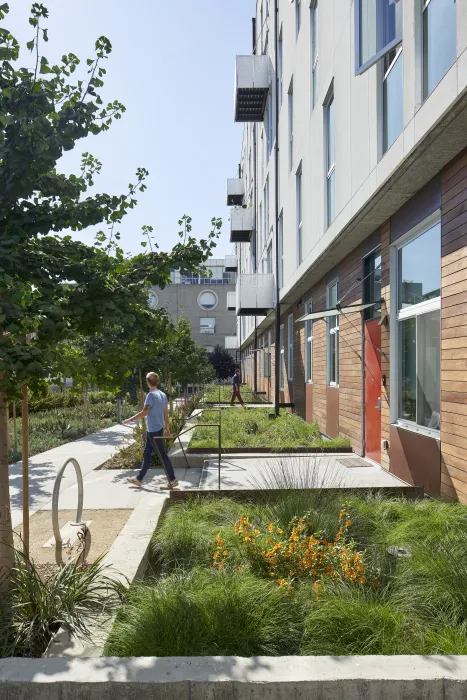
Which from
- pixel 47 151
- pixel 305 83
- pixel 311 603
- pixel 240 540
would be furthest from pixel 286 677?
pixel 305 83

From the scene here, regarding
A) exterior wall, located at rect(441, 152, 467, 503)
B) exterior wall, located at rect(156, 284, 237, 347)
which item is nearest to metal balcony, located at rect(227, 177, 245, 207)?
exterior wall, located at rect(156, 284, 237, 347)

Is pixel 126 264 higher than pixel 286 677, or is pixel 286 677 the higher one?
pixel 126 264

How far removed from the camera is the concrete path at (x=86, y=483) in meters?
7.82

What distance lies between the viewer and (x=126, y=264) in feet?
14.5

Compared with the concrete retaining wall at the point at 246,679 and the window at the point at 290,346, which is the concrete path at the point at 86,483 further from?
the window at the point at 290,346

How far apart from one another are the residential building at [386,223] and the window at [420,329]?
1.0 inches

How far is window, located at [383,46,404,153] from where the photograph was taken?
23.0ft

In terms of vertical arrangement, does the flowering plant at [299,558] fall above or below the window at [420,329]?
below

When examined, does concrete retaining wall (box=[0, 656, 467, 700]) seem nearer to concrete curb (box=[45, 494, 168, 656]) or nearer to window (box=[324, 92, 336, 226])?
concrete curb (box=[45, 494, 168, 656])

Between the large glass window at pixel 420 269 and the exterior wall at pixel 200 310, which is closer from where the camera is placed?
the large glass window at pixel 420 269

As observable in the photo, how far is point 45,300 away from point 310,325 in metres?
12.6

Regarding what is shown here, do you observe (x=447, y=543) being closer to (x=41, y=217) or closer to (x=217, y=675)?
(x=217, y=675)

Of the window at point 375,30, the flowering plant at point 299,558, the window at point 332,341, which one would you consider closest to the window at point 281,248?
the window at point 332,341

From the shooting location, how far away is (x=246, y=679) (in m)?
2.67
